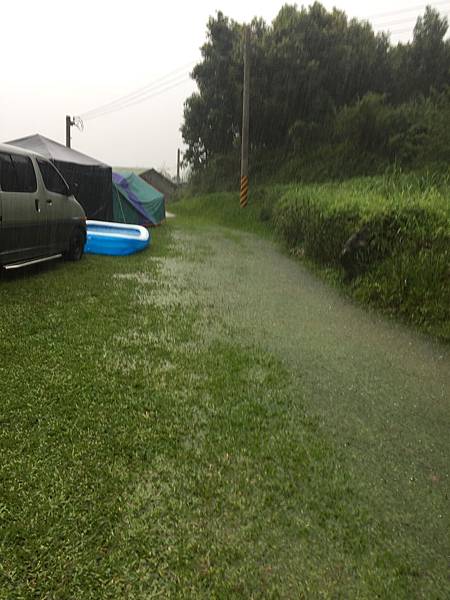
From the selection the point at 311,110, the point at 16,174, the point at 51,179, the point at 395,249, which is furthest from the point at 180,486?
the point at 311,110

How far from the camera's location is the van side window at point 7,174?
4.57m

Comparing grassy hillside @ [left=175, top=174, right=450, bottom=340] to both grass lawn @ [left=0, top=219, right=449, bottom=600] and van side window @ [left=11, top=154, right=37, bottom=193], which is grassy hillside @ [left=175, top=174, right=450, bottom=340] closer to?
grass lawn @ [left=0, top=219, right=449, bottom=600]

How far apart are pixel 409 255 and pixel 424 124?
43.7ft

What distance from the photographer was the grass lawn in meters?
1.46

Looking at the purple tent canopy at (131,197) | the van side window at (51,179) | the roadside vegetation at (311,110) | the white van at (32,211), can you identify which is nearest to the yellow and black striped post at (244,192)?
the roadside vegetation at (311,110)

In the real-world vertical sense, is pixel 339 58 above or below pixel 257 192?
above

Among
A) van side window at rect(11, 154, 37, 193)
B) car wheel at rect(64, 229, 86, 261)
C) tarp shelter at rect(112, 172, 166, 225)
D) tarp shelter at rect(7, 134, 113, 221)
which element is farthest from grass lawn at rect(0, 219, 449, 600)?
tarp shelter at rect(112, 172, 166, 225)

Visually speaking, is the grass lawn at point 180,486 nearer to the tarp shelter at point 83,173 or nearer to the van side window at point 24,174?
the van side window at point 24,174

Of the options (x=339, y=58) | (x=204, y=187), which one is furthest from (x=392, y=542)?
(x=204, y=187)

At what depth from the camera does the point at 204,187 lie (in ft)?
83.5

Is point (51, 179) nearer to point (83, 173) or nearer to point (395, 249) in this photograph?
point (395, 249)

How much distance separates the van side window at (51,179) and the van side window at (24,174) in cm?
27

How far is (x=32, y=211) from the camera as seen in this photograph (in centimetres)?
505

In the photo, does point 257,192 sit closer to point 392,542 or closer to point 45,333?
point 45,333
